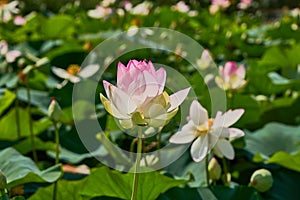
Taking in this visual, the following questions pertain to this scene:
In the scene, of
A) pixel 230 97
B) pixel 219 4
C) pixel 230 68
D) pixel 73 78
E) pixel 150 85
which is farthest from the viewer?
pixel 219 4

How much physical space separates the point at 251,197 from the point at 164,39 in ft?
4.81

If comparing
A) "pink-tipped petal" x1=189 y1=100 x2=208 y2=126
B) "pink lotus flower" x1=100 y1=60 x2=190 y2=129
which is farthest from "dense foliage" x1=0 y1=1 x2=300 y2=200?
"pink lotus flower" x1=100 y1=60 x2=190 y2=129

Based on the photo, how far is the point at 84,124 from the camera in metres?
1.67

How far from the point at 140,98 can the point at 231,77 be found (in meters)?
0.80

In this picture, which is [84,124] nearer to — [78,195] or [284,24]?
[78,195]

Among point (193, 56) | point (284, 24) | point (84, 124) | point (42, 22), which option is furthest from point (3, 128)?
point (284, 24)

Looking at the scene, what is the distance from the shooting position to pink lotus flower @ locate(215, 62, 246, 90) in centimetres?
151

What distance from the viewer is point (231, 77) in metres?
1.53

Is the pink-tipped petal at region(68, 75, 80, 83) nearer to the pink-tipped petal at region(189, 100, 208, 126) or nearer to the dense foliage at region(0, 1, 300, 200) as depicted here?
the dense foliage at region(0, 1, 300, 200)

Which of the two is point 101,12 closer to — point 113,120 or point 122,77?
point 113,120

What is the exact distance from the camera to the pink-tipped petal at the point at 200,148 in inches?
42.1

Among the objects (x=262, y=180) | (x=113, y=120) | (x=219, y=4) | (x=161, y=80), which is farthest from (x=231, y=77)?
(x=219, y=4)

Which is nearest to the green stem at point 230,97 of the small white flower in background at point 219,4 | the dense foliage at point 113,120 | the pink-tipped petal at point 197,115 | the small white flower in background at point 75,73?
the dense foliage at point 113,120

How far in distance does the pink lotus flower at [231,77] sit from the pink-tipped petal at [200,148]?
1.43ft
